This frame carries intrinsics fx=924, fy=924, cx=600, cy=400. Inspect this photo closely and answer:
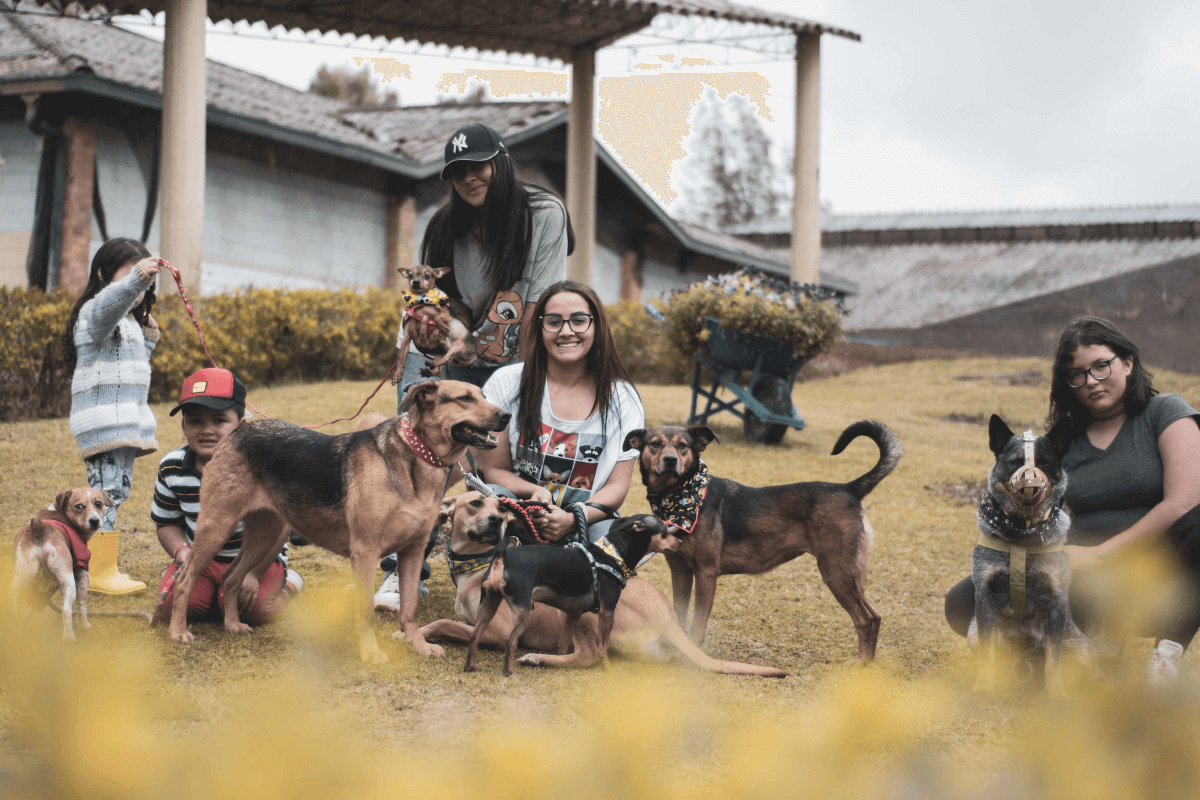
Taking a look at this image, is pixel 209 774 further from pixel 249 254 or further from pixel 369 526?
pixel 249 254

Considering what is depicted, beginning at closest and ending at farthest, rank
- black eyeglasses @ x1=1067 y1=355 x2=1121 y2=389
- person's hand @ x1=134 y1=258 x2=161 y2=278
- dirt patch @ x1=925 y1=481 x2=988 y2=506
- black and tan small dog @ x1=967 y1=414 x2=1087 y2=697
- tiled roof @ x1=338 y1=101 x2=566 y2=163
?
black and tan small dog @ x1=967 y1=414 x2=1087 y2=697 < black eyeglasses @ x1=1067 y1=355 x2=1121 y2=389 < person's hand @ x1=134 y1=258 x2=161 y2=278 < dirt patch @ x1=925 y1=481 x2=988 y2=506 < tiled roof @ x1=338 y1=101 x2=566 y2=163

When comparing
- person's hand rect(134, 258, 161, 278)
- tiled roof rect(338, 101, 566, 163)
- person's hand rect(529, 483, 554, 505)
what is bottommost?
person's hand rect(529, 483, 554, 505)

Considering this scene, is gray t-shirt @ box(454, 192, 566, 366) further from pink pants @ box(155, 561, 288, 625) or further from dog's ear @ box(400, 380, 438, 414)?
pink pants @ box(155, 561, 288, 625)

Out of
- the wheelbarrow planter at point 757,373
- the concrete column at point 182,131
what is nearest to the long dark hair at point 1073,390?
the wheelbarrow planter at point 757,373

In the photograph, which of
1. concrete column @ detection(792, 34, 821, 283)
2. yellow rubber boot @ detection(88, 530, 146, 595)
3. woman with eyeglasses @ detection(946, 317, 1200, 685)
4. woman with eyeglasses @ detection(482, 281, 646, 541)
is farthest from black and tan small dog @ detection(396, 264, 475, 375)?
concrete column @ detection(792, 34, 821, 283)

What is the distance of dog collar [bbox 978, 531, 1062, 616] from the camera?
360 centimetres

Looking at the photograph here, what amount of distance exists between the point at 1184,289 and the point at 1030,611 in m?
21.5

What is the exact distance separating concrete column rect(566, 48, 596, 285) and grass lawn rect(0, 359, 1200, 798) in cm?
704

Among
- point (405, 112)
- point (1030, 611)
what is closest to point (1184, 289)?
point (405, 112)

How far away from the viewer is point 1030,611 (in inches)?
144

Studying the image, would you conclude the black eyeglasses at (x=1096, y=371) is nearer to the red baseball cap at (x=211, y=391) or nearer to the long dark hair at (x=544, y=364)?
the long dark hair at (x=544, y=364)

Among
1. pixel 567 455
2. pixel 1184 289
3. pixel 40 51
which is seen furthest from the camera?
pixel 1184 289

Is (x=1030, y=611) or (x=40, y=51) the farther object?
(x=40, y=51)

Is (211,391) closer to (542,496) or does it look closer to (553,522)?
(542,496)
